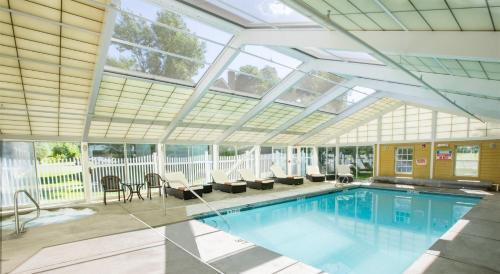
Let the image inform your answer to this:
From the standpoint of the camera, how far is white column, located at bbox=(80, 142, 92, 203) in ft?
30.1

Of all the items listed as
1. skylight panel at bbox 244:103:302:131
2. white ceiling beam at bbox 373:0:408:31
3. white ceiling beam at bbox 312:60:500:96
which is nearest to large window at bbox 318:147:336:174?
skylight panel at bbox 244:103:302:131

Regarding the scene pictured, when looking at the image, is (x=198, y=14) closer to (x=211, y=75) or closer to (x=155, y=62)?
(x=155, y=62)

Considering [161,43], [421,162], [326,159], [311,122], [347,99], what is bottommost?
[326,159]

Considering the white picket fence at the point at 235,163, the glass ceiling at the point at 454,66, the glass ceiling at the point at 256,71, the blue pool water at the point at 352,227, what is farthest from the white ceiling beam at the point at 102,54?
the white picket fence at the point at 235,163

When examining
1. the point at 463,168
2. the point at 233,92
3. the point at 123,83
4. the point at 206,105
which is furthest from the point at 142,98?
the point at 463,168

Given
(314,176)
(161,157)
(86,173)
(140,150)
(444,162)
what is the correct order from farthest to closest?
(314,176) → (444,162) → (161,157) → (140,150) → (86,173)

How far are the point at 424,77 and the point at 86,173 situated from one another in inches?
465

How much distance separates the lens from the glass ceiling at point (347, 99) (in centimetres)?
1146

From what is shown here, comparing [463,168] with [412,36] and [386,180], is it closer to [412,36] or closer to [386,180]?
[386,180]

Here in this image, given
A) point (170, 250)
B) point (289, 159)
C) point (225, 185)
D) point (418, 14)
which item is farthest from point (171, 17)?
point (289, 159)

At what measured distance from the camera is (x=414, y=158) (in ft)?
46.2

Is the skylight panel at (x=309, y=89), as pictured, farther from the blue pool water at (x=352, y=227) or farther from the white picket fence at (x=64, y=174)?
the white picket fence at (x=64, y=174)

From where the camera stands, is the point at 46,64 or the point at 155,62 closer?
the point at 46,64

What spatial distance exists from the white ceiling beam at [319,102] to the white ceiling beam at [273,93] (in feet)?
7.23
